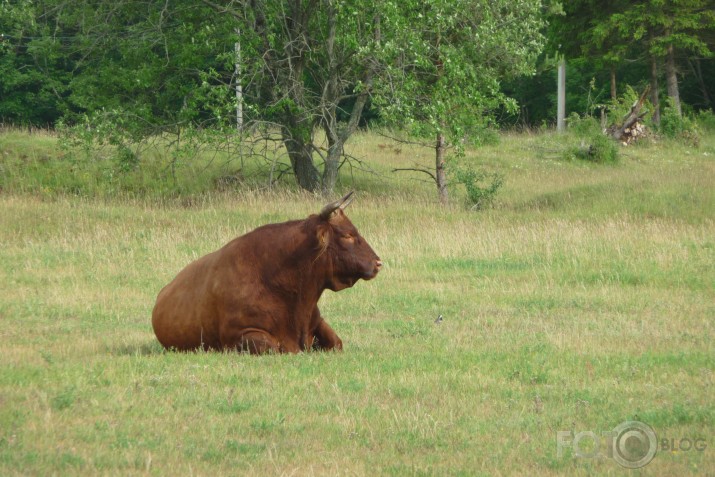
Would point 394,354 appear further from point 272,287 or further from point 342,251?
point 272,287

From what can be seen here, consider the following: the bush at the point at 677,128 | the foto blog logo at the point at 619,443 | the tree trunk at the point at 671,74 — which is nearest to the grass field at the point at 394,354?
the foto blog logo at the point at 619,443

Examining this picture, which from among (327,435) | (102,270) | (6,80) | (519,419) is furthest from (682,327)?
(6,80)

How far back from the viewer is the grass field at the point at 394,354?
21.5 feet

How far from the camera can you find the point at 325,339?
10430mm

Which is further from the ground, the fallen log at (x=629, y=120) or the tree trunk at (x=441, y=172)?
the fallen log at (x=629, y=120)

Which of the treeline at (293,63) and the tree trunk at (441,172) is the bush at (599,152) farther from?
the tree trunk at (441,172)

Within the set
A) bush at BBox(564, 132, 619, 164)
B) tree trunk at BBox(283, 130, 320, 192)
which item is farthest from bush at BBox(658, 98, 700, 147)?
tree trunk at BBox(283, 130, 320, 192)

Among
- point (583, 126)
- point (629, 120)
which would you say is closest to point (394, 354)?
point (629, 120)

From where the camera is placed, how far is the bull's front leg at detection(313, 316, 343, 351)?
10.4 m

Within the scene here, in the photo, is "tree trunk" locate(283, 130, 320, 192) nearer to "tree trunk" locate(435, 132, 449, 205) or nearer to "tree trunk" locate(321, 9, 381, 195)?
"tree trunk" locate(321, 9, 381, 195)

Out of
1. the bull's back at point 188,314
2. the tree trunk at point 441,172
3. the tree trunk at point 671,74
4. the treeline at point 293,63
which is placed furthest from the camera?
the tree trunk at point 671,74

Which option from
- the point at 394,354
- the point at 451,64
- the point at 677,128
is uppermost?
the point at 451,64

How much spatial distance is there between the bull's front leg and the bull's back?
101 centimetres

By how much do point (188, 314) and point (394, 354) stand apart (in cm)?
212
